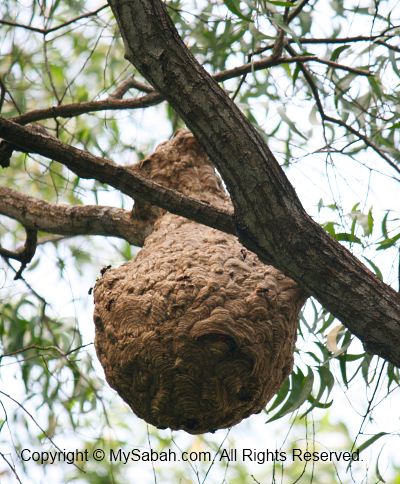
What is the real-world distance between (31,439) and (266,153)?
6.85ft

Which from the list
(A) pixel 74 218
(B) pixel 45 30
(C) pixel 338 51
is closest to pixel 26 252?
(A) pixel 74 218

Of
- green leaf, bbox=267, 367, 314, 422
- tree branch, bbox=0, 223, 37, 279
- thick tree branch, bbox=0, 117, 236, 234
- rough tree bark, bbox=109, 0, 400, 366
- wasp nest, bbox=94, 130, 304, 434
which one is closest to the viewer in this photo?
rough tree bark, bbox=109, 0, 400, 366

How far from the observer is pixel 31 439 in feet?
12.0

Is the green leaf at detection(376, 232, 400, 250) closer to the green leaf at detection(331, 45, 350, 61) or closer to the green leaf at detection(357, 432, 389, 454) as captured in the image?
the green leaf at detection(357, 432, 389, 454)

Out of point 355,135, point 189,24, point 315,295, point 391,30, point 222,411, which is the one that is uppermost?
point 189,24

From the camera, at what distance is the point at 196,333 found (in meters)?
2.38

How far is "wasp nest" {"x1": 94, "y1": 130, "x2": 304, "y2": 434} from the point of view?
7.89ft

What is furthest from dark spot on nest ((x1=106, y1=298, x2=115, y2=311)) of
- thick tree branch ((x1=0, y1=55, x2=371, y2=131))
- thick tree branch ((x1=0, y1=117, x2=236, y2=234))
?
thick tree branch ((x1=0, y1=55, x2=371, y2=131))

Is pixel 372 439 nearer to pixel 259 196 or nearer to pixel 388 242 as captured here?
pixel 388 242

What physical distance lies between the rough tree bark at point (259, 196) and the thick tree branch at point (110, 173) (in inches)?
4.3

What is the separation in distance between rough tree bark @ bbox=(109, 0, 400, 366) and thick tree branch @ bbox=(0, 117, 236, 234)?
0.36 feet

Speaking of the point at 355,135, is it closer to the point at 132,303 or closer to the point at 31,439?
the point at 132,303

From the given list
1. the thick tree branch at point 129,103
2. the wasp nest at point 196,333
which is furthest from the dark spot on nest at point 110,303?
the thick tree branch at point 129,103

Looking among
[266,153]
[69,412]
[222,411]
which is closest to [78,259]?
[69,412]
